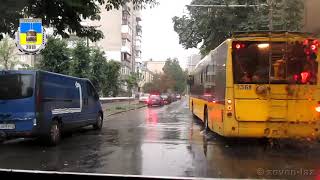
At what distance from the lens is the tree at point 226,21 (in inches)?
938

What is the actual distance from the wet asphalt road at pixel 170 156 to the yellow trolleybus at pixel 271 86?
660 millimetres

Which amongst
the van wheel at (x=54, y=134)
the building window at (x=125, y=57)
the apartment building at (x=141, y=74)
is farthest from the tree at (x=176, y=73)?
the van wheel at (x=54, y=134)

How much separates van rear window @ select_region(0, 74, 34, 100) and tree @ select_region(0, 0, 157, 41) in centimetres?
245

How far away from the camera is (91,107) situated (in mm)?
18297

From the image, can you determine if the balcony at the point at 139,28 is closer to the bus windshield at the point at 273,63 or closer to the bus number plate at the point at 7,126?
the bus number plate at the point at 7,126

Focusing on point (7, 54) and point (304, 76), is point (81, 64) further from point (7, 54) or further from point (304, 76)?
point (7, 54)

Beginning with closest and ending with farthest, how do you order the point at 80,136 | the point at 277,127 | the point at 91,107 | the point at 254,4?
the point at 277,127
the point at 80,136
the point at 91,107
the point at 254,4

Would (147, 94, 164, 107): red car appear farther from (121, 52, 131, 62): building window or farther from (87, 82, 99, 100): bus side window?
(121, 52, 131, 62): building window

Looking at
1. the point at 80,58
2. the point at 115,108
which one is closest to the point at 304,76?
the point at 115,108

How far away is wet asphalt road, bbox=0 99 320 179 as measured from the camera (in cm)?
942

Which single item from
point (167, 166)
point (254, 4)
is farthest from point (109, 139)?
point (254, 4)

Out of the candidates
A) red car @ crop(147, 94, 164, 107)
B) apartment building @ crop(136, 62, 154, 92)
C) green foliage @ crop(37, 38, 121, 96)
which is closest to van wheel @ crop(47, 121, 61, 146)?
green foliage @ crop(37, 38, 121, 96)

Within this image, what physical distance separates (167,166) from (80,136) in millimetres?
7460

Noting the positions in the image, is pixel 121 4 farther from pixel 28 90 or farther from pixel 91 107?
pixel 28 90
